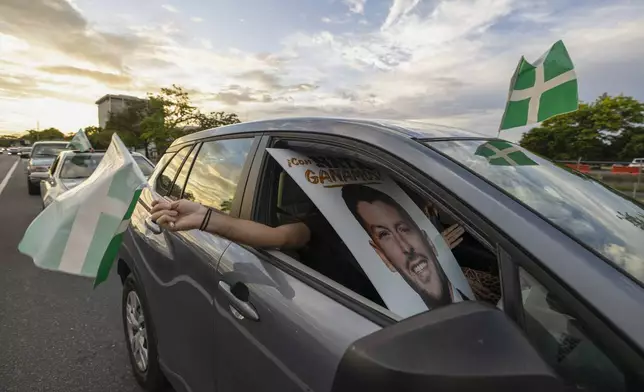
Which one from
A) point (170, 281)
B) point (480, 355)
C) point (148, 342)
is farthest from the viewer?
point (148, 342)

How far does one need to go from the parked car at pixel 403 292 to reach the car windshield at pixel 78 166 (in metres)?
6.45

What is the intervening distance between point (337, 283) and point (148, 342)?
1.63 m

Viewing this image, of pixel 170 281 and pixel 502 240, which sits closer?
pixel 502 240

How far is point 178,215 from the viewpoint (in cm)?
170

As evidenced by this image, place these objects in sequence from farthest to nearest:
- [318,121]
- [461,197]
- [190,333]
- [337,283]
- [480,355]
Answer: [190,333] < [318,121] < [337,283] < [461,197] < [480,355]

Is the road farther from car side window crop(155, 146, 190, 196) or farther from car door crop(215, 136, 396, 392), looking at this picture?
car door crop(215, 136, 396, 392)

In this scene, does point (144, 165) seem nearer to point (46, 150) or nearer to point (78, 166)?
point (78, 166)

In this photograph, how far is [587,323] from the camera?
935 mm

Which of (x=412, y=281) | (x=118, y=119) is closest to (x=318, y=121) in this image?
(x=412, y=281)

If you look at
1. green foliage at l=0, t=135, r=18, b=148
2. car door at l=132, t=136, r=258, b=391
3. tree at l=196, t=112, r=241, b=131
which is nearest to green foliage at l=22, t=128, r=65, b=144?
green foliage at l=0, t=135, r=18, b=148

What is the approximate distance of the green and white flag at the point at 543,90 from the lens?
3098 millimetres

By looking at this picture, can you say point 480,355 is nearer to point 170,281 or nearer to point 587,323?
point 587,323

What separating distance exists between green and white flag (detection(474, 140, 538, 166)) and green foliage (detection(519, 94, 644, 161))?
30268 mm

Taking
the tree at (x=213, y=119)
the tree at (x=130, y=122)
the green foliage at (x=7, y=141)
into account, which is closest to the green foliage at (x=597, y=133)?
the tree at (x=213, y=119)
